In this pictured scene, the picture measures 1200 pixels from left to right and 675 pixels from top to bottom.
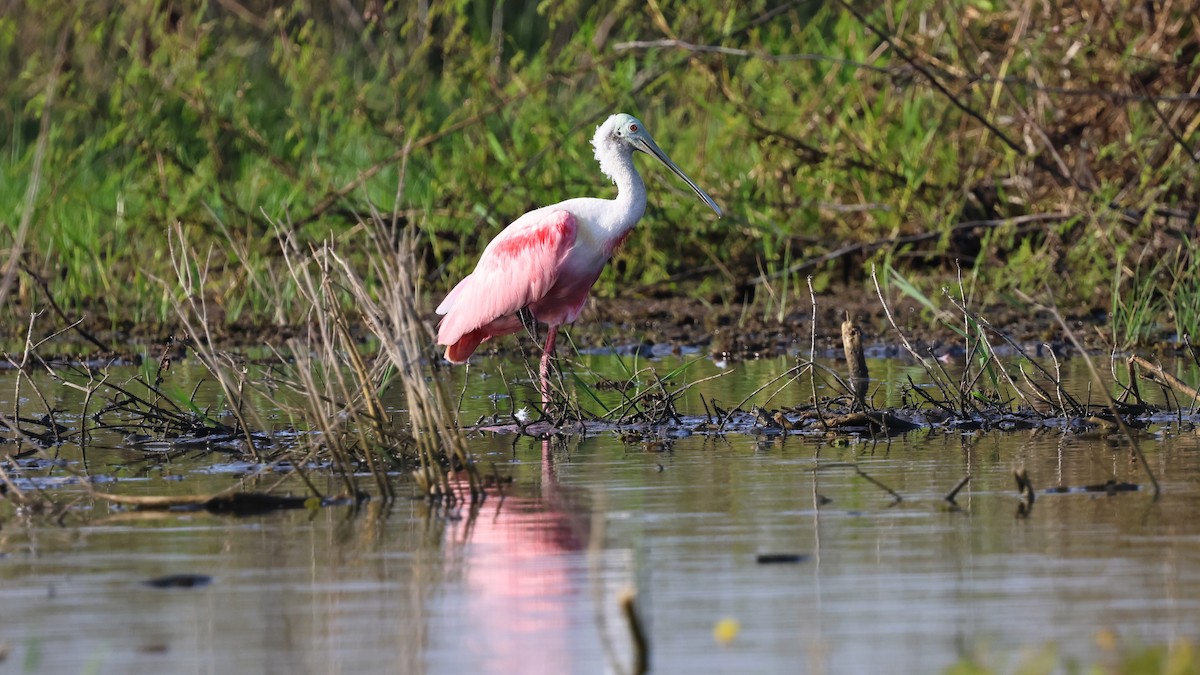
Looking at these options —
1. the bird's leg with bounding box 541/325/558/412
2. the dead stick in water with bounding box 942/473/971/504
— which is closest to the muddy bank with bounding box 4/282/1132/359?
the bird's leg with bounding box 541/325/558/412

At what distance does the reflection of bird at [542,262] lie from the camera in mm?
8617

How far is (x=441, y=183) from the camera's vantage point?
476 inches

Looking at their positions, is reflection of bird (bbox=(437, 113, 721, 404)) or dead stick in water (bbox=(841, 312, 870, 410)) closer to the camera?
dead stick in water (bbox=(841, 312, 870, 410))

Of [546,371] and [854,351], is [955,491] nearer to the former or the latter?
[854,351]

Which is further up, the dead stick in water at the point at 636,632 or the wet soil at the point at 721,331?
the wet soil at the point at 721,331

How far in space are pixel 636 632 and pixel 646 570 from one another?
40.0 inches

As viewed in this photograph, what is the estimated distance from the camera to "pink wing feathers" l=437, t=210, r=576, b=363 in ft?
28.2

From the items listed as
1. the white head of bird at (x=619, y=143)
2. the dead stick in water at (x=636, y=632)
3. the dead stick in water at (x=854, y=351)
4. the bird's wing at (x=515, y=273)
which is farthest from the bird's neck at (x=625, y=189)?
the dead stick in water at (x=636, y=632)

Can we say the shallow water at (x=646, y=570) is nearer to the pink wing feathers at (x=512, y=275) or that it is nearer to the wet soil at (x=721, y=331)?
the pink wing feathers at (x=512, y=275)

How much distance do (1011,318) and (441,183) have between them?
3588mm

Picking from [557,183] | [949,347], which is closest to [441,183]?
[557,183]

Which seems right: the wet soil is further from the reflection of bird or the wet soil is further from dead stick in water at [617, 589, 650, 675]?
dead stick in water at [617, 589, 650, 675]

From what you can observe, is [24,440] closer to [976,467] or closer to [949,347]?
[976,467]

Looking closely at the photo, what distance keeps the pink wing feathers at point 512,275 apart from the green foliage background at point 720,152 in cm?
205
